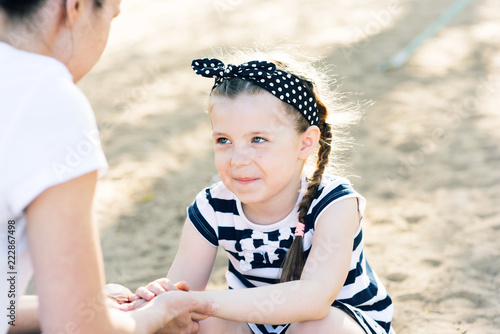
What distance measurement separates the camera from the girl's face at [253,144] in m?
2.07

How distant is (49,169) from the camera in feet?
4.41

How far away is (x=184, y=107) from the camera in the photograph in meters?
5.43

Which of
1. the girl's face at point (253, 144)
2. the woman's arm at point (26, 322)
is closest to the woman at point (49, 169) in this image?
the woman's arm at point (26, 322)

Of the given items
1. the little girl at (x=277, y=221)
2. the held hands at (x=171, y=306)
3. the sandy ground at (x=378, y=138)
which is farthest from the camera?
the sandy ground at (x=378, y=138)

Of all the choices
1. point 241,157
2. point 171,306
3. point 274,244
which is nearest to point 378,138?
point 274,244

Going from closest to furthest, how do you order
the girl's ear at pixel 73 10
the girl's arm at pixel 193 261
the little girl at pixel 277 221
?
1. the girl's ear at pixel 73 10
2. the little girl at pixel 277 221
3. the girl's arm at pixel 193 261

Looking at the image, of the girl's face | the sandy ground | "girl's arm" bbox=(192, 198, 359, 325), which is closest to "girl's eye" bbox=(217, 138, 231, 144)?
the girl's face

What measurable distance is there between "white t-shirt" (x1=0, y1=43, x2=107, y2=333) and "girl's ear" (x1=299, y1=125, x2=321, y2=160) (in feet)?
2.98

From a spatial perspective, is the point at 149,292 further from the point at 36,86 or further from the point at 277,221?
the point at 36,86

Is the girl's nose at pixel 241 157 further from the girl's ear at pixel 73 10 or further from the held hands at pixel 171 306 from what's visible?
the girl's ear at pixel 73 10

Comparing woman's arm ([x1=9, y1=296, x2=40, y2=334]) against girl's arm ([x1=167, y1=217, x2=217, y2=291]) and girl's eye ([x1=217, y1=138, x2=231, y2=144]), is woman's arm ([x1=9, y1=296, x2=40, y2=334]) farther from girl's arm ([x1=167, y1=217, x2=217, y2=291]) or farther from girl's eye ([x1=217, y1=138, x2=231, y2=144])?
girl's eye ([x1=217, y1=138, x2=231, y2=144])

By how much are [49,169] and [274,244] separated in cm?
101

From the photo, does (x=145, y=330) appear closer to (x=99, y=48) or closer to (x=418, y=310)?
(x=99, y=48)

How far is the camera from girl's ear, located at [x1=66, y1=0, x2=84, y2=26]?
4.81 feet
